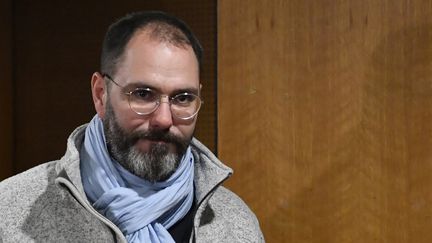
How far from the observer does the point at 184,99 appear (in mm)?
1198

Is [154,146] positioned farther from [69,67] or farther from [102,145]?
[69,67]

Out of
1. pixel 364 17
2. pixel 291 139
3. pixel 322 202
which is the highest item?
pixel 364 17

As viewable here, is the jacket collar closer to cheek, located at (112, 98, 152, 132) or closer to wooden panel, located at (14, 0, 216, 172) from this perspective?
cheek, located at (112, 98, 152, 132)

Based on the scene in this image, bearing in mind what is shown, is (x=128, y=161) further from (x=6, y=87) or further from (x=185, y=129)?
(x=6, y=87)

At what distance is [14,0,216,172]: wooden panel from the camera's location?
2395mm

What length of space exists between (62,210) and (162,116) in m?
0.30

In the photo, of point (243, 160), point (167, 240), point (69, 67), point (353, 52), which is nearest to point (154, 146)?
point (167, 240)

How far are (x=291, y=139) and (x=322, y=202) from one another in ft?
0.80

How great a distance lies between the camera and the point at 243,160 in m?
1.92

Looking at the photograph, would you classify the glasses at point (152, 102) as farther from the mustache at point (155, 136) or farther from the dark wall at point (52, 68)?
the dark wall at point (52, 68)

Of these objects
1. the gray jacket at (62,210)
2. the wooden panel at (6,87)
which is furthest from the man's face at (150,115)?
the wooden panel at (6,87)

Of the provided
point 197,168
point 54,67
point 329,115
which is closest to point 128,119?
point 197,168

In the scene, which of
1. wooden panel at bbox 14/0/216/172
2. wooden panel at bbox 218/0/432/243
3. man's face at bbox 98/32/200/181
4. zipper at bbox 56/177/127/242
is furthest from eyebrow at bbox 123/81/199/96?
wooden panel at bbox 14/0/216/172

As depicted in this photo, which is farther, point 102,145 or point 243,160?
point 243,160
